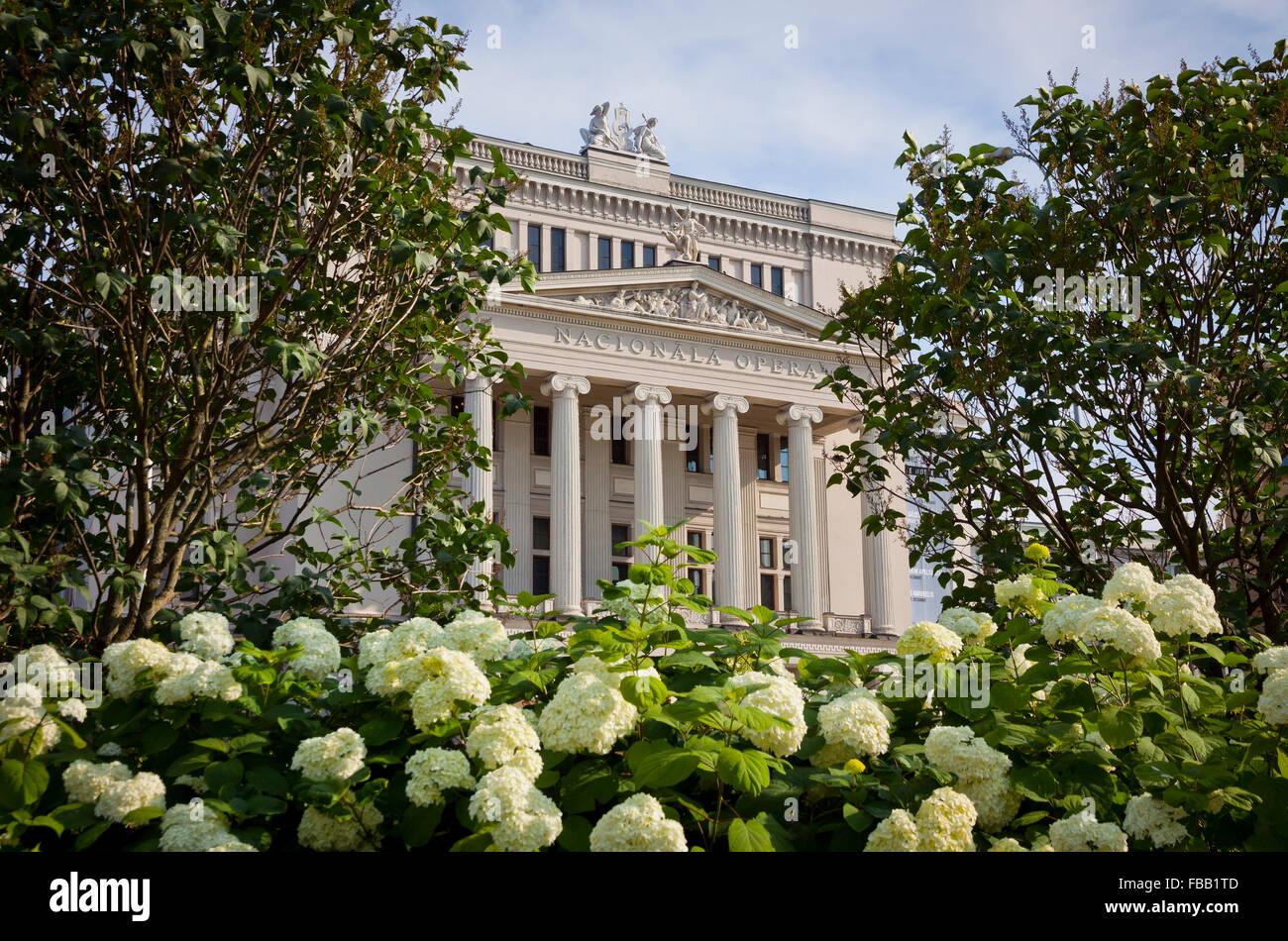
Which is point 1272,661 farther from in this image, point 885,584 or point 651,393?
point 885,584

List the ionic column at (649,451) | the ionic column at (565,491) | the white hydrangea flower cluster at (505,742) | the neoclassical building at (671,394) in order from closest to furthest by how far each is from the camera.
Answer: the white hydrangea flower cluster at (505,742) → the ionic column at (565,491) → the neoclassical building at (671,394) → the ionic column at (649,451)

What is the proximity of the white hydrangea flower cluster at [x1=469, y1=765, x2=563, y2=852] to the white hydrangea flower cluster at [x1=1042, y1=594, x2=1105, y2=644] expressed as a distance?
235cm

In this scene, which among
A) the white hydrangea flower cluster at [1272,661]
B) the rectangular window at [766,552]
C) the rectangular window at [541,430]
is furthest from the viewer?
the rectangular window at [766,552]

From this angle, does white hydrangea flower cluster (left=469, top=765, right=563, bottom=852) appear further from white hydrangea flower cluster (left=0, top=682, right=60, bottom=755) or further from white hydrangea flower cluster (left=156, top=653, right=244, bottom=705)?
white hydrangea flower cluster (left=0, top=682, right=60, bottom=755)

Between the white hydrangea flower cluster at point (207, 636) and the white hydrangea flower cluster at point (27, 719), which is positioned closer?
the white hydrangea flower cluster at point (27, 719)

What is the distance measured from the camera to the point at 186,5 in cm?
766

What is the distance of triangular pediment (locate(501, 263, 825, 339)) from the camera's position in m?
44.7

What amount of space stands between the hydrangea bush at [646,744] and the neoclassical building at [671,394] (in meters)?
36.8

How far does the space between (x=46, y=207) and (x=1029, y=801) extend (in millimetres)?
7680

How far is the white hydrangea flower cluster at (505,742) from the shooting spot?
389cm

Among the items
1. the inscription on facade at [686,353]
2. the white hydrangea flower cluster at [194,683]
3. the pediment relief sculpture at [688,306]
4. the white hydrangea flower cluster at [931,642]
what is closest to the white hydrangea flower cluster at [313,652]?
the white hydrangea flower cluster at [194,683]

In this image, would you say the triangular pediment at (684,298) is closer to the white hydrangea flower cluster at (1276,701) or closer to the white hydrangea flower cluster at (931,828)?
the white hydrangea flower cluster at (1276,701)

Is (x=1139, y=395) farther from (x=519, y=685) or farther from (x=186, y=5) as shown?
(x=186, y=5)

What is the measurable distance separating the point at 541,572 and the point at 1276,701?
143ft
